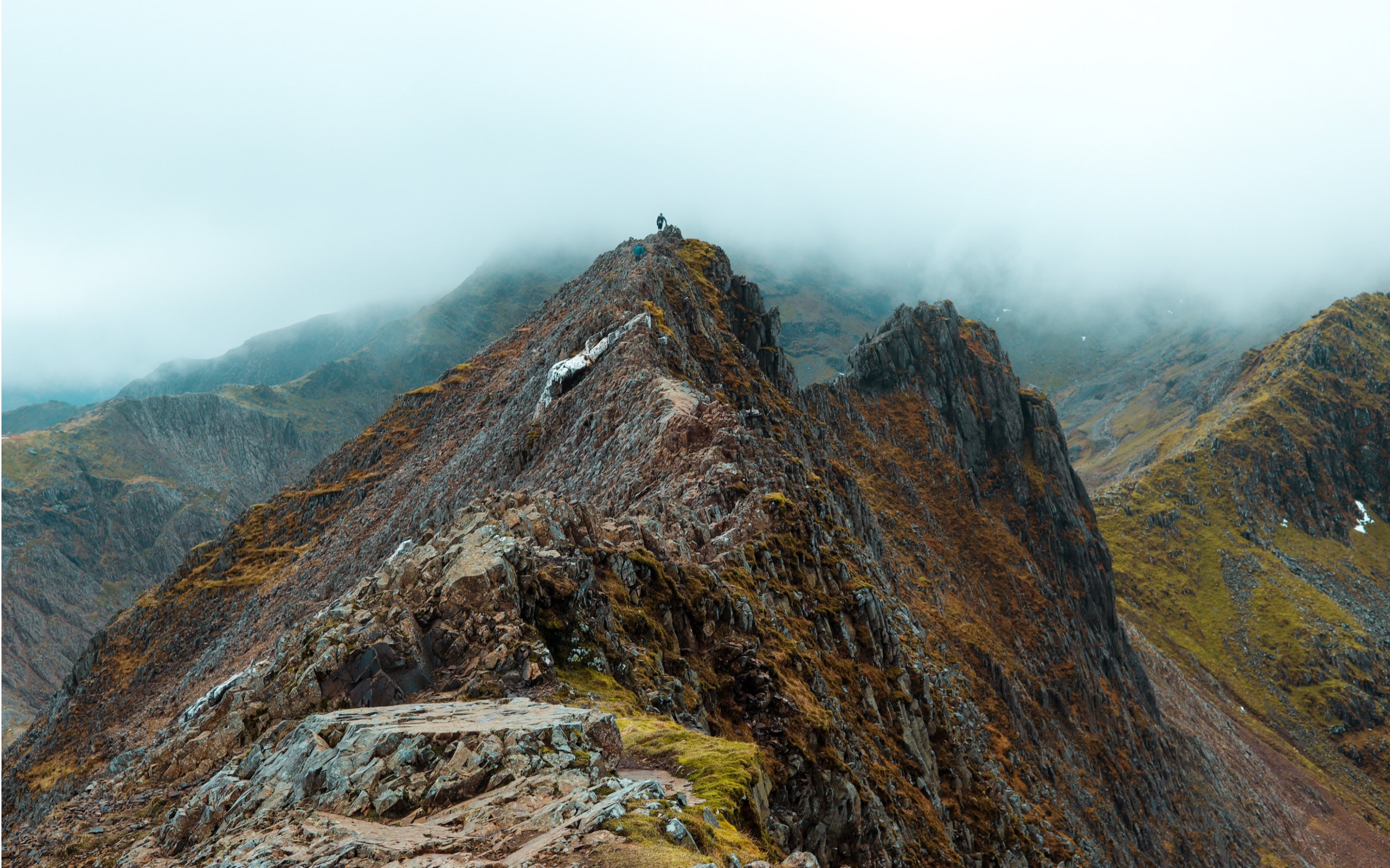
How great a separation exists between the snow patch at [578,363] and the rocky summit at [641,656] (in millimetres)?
551

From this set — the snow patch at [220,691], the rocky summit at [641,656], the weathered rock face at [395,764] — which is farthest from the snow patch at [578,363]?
the weathered rock face at [395,764]

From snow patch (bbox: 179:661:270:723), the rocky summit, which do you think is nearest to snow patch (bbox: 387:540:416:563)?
the rocky summit

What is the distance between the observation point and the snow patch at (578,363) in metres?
71.5

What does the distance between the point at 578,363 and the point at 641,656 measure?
4993 cm

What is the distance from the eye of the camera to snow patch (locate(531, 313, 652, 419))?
7150cm

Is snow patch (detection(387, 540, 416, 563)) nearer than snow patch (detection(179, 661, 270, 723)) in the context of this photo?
No

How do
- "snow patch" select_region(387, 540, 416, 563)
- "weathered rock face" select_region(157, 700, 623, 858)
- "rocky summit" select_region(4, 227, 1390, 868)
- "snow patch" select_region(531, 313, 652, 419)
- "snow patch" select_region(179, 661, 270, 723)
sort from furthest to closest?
"snow patch" select_region(531, 313, 652, 419) < "snow patch" select_region(387, 540, 416, 563) < "snow patch" select_region(179, 661, 270, 723) < "rocky summit" select_region(4, 227, 1390, 868) < "weathered rock face" select_region(157, 700, 623, 858)

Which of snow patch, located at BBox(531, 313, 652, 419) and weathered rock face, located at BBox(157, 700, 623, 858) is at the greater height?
snow patch, located at BBox(531, 313, 652, 419)

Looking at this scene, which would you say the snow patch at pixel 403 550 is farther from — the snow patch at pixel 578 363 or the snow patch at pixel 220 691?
the snow patch at pixel 578 363

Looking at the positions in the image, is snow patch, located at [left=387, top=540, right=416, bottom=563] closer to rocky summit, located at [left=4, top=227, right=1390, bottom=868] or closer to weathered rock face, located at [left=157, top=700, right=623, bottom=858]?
rocky summit, located at [left=4, top=227, right=1390, bottom=868]

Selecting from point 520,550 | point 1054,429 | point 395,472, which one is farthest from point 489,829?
point 1054,429

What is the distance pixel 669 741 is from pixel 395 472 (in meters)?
88.0

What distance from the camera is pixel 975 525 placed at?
126 m

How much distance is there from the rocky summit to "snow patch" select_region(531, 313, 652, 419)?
55cm
